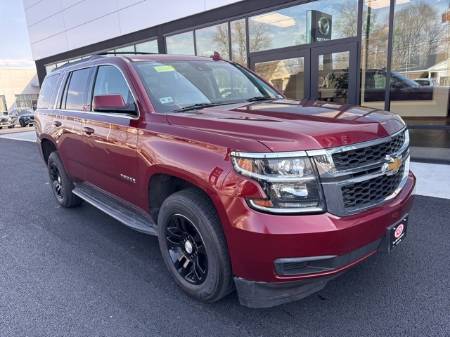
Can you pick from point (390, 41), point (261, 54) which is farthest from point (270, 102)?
point (261, 54)

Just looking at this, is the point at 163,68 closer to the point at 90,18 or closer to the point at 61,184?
the point at 61,184

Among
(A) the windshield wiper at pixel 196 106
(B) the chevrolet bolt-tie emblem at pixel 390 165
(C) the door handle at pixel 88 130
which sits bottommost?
(B) the chevrolet bolt-tie emblem at pixel 390 165

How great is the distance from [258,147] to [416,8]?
9.45 meters

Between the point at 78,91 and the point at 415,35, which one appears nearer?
the point at 78,91

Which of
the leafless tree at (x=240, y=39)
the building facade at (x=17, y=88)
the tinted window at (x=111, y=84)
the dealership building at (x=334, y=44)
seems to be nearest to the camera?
the tinted window at (x=111, y=84)

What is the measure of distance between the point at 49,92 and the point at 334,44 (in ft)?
21.0

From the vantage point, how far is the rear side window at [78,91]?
4125mm

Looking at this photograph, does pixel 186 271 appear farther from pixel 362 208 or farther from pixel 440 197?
pixel 440 197

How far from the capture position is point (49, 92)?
208 inches

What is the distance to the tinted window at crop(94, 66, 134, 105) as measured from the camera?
333 centimetres

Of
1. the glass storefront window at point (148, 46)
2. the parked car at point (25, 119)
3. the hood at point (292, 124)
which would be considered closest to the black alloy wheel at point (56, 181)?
the hood at point (292, 124)

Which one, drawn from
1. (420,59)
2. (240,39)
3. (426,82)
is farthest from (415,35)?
(240,39)

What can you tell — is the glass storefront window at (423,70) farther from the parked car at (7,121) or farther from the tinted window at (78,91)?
the parked car at (7,121)

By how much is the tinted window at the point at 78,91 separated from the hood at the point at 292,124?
1.77 metres
